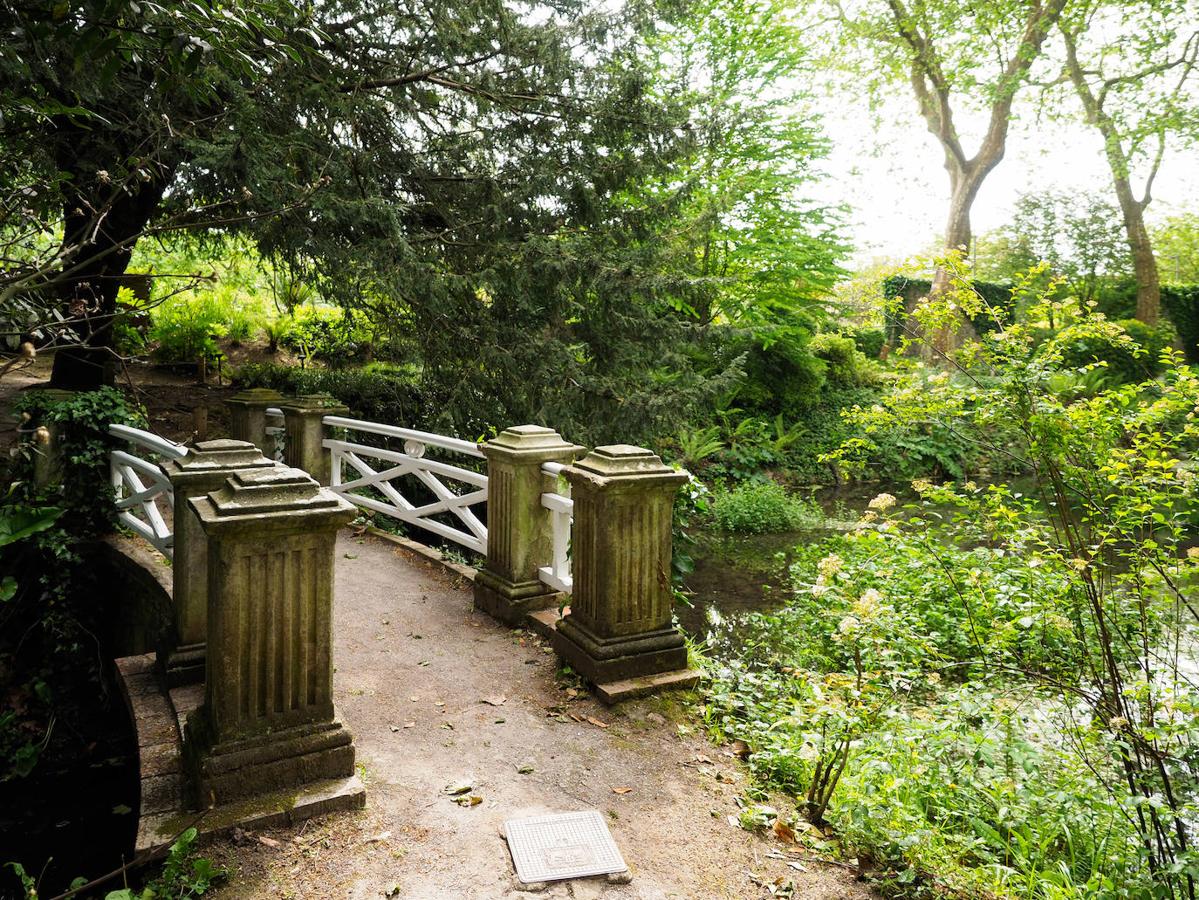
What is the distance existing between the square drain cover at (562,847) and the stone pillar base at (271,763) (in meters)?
0.77

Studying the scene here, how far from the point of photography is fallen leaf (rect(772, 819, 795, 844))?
2912 millimetres

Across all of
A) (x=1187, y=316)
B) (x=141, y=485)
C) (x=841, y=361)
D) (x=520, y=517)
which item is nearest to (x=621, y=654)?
(x=520, y=517)

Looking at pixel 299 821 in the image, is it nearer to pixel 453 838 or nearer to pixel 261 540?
pixel 453 838

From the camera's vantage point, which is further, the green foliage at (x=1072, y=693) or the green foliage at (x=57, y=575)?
the green foliage at (x=57, y=575)

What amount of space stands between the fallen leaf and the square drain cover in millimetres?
680

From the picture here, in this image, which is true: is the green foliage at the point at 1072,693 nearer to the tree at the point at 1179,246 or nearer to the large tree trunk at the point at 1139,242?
the large tree trunk at the point at 1139,242

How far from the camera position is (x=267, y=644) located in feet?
9.58

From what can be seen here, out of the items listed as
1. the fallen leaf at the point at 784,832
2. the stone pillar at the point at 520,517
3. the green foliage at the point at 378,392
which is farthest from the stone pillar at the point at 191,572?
the green foliage at the point at 378,392

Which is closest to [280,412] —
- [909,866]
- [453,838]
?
[453,838]

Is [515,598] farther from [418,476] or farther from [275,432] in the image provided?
[275,432]

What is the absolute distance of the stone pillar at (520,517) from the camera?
4.85 m

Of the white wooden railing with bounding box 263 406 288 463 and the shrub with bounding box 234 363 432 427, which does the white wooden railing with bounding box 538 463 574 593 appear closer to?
the white wooden railing with bounding box 263 406 288 463

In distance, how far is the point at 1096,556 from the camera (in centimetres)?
354

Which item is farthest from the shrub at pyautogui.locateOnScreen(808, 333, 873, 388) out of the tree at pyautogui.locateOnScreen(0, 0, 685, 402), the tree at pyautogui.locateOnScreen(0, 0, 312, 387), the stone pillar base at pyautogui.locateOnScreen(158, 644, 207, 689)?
the stone pillar base at pyautogui.locateOnScreen(158, 644, 207, 689)
